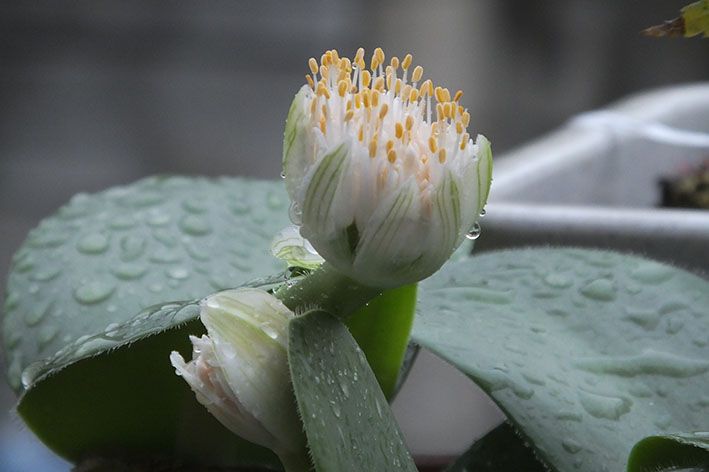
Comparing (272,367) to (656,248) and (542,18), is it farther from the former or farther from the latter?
(542,18)

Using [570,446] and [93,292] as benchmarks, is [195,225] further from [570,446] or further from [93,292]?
[570,446]

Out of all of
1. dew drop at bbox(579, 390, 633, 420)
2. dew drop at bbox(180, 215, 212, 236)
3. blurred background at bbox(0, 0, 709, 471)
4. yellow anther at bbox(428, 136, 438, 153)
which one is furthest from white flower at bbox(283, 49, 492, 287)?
blurred background at bbox(0, 0, 709, 471)

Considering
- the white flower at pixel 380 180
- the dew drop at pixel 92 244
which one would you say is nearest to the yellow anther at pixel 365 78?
the white flower at pixel 380 180

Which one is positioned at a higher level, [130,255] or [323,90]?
[323,90]

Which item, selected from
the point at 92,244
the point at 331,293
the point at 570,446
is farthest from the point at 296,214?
the point at 92,244

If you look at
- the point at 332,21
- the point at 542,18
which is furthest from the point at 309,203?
the point at 542,18

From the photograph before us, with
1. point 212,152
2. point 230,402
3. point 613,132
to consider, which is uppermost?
point 230,402
